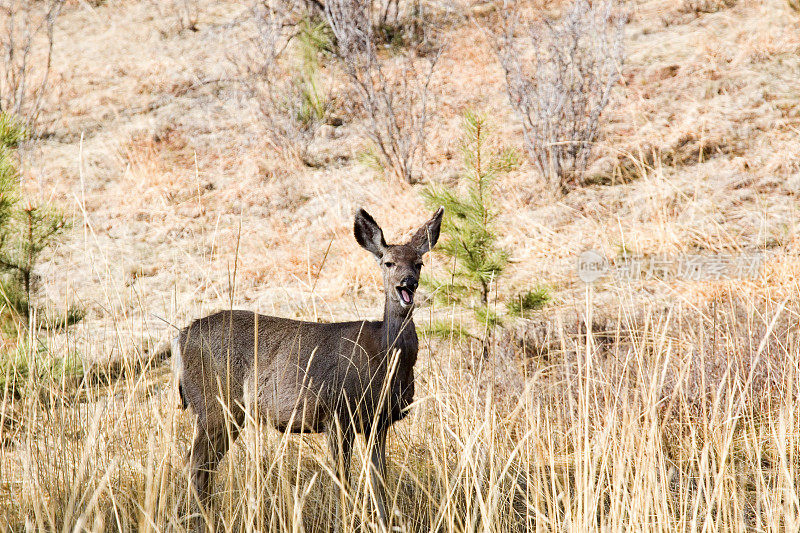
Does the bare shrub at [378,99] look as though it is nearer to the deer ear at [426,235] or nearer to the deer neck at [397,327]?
the deer ear at [426,235]

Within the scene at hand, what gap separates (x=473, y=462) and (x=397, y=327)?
930 mm

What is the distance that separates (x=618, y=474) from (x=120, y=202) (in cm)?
864

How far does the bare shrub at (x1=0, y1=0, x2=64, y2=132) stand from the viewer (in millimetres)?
10641

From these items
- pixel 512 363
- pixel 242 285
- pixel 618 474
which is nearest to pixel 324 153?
pixel 242 285

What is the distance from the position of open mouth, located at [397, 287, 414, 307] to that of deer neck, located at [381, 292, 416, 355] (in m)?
0.05

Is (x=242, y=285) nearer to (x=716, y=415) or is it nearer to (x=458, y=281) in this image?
(x=458, y=281)

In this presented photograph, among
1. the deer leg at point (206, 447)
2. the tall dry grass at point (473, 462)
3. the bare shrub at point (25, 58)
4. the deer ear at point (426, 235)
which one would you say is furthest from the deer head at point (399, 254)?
the bare shrub at point (25, 58)

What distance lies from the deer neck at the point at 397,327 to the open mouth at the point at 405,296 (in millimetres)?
48

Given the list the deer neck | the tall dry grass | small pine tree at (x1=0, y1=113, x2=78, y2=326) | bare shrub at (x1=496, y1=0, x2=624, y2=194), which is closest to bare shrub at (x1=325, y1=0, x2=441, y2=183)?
bare shrub at (x1=496, y1=0, x2=624, y2=194)

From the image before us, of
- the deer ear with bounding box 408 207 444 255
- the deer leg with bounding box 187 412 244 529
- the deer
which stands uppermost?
the deer ear with bounding box 408 207 444 255

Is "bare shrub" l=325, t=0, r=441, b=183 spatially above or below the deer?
above

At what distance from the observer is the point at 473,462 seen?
302cm

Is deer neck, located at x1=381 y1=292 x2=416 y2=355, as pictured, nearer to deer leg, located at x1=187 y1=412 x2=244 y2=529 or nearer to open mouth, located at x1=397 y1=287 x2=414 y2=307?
open mouth, located at x1=397 y1=287 x2=414 y2=307

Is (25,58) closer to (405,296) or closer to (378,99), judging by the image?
(378,99)
